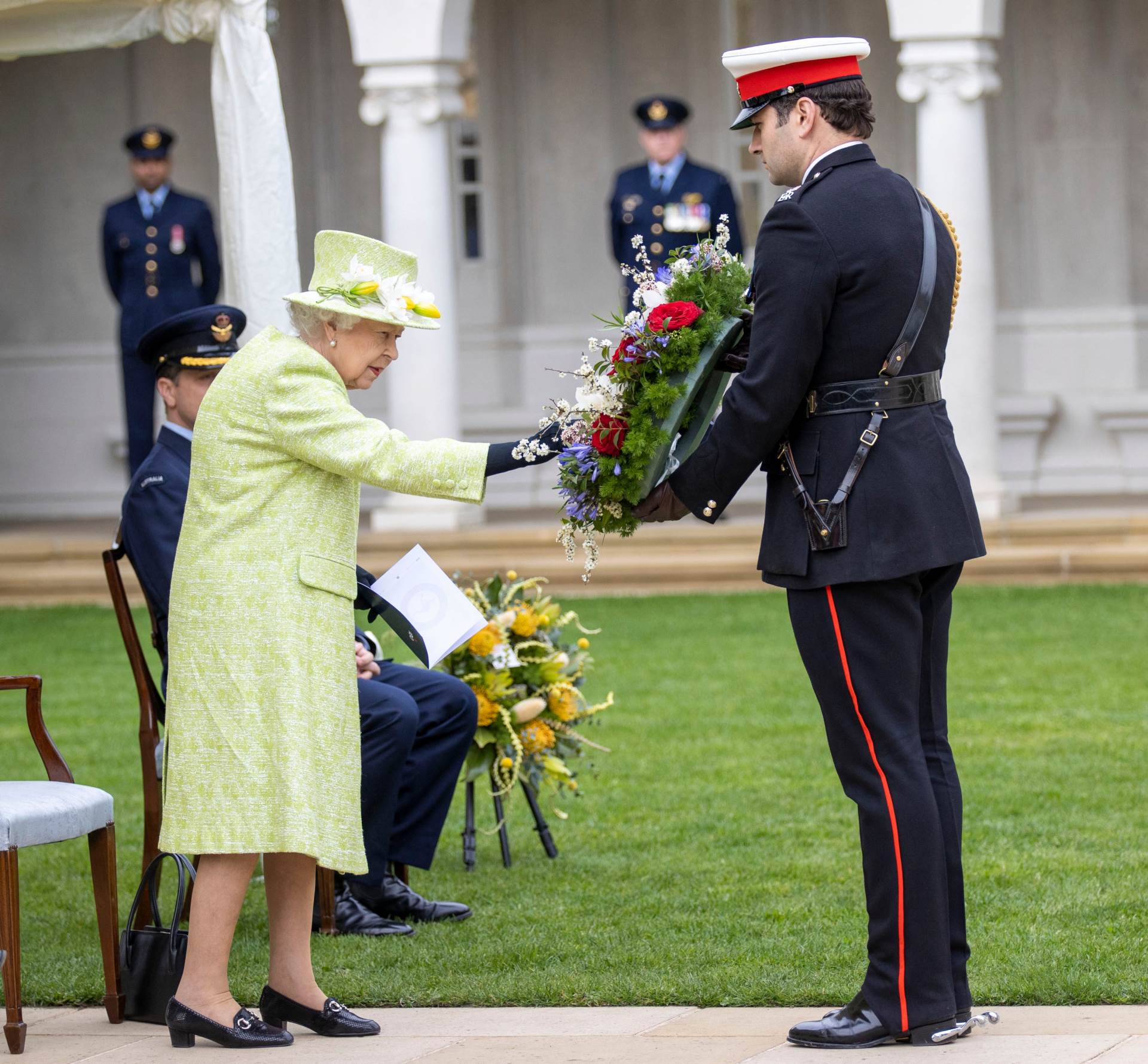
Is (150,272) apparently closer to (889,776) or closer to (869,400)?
(869,400)

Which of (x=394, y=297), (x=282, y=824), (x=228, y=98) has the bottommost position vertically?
(x=282, y=824)

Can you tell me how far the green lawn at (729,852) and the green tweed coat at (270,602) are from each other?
0.63 m

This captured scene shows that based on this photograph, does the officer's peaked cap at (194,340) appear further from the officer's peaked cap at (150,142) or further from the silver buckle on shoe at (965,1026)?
the officer's peaked cap at (150,142)

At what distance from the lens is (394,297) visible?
423cm

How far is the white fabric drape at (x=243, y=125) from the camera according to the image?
600 centimetres

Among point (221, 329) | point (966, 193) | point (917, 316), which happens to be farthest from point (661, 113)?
point (917, 316)

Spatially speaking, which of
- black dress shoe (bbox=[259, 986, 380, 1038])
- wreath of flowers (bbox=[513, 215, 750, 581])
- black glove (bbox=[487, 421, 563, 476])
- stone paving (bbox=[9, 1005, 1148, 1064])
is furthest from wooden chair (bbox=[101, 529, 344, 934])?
wreath of flowers (bbox=[513, 215, 750, 581])

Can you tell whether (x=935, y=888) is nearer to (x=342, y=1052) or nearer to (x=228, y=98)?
(x=342, y=1052)

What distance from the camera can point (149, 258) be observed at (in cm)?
1285

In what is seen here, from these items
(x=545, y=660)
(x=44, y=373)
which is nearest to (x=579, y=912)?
(x=545, y=660)

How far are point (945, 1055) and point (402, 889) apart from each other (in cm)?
196

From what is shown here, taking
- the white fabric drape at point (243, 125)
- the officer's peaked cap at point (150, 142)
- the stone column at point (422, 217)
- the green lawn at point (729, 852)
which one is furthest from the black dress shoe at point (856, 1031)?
the officer's peaked cap at point (150, 142)

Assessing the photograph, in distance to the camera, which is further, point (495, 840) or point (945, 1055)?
point (495, 840)

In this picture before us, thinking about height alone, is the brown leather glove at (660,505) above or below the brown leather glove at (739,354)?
below
